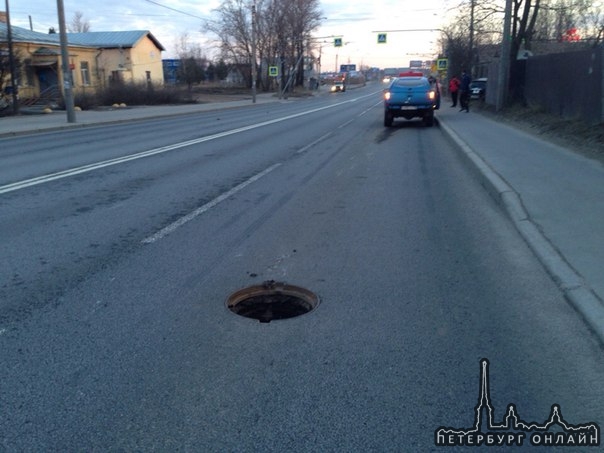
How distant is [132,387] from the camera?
11.9 ft

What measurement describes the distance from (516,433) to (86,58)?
2166 inches

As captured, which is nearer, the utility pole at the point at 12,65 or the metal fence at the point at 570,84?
the metal fence at the point at 570,84

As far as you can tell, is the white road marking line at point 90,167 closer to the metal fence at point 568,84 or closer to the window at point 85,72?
the metal fence at point 568,84

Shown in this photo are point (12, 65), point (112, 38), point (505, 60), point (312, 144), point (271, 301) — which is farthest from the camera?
point (112, 38)

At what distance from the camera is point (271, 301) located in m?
5.14

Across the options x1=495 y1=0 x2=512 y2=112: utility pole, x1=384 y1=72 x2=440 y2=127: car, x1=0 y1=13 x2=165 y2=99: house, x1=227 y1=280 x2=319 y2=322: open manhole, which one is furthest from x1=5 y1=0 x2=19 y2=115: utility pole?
x1=227 y1=280 x2=319 y2=322: open manhole

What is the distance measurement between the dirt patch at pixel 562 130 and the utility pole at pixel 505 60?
55.1 inches

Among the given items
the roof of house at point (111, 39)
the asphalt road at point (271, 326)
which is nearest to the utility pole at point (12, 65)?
the roof of house at point (111, 39)

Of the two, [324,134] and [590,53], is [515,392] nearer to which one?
[590,53]

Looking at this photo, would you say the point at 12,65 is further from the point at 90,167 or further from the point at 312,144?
the point at 90,167

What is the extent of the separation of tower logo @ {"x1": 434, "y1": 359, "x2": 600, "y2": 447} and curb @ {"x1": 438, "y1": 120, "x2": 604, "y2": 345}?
1.11m

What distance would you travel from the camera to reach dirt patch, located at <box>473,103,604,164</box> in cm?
1293

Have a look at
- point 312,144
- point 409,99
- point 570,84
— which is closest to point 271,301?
point 312,144

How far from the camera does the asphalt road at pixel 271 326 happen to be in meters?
3.29
